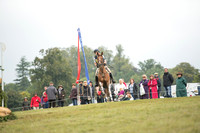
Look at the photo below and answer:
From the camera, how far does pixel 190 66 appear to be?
96688 mm

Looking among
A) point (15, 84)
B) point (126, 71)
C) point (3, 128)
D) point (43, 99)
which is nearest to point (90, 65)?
point (126, 71)

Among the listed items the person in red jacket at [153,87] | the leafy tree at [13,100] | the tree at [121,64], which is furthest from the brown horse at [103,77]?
the tree at [121,64]

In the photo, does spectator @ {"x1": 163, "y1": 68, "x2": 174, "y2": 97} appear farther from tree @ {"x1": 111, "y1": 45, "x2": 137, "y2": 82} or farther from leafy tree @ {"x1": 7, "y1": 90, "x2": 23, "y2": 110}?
tree @ {"x1": 111, "y1": 45, "x2": 137, "y2": 82}

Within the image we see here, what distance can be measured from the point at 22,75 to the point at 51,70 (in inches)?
3115

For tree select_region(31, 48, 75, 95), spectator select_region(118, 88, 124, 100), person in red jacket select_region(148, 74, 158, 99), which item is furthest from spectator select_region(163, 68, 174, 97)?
tree select_region(31, 48, 75, 95)

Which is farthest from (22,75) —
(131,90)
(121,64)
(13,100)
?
(131,90)

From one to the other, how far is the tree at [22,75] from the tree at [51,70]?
67.2 metres

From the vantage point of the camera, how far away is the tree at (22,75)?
461 ft

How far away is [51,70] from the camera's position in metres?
73.1

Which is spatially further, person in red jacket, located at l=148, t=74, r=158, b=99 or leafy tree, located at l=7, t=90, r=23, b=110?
leafy tree, located at l=7, t=90, r=23, b=110

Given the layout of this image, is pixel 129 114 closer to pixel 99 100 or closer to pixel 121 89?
pixel 121 89

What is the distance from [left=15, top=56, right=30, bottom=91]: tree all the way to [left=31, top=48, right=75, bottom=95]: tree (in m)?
67.2

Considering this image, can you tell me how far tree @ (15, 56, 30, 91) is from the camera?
5527 inches

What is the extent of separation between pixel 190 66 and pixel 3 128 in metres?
92.0
